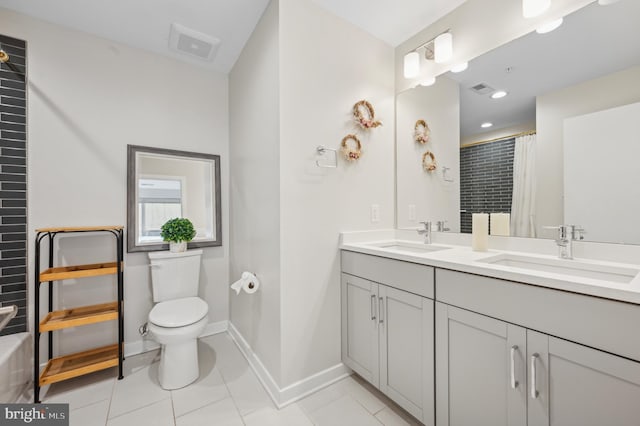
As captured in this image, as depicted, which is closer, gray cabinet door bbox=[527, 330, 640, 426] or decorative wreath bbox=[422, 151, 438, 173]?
gray cabinet door bbox=[527, 330, 640, 426]

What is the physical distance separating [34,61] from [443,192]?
3.07m

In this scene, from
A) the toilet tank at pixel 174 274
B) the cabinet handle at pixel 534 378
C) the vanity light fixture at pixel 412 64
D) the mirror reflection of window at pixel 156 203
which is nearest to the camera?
the cabinet handle at pixel 534 378

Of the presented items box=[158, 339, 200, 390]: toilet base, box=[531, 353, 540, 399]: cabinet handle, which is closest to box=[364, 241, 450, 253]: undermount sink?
box=[531, 353, 540, 399]: cabinet handle

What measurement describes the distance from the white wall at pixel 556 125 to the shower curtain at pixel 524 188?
0.03 meters

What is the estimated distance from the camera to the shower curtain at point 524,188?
147 cm

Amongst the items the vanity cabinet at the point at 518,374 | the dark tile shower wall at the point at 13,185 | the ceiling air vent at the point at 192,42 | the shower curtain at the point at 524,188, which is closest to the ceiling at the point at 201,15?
the ceiling air vent at the point at 192,42

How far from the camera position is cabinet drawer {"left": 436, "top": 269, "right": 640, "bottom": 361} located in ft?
2.61

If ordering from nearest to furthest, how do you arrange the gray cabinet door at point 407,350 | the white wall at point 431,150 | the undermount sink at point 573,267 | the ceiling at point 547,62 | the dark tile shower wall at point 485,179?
the undermount sink at point 573,267
the ceiling at point 547,62
the gray cabinet door at point 407,350
the dark tile shower wall at point 485,179
the white wall at point 431,150

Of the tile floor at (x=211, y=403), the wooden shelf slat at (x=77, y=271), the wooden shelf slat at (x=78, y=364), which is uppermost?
the wooden shelf slat at (x=77, y=271)

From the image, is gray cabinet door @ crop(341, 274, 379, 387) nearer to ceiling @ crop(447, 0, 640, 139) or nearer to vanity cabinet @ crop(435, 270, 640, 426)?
vanity cabinet @ crop(435, 270, 640, 426)

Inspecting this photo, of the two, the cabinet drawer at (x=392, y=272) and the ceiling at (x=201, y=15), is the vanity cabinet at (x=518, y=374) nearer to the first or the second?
the cabinet drawer at (x=392, y=272)

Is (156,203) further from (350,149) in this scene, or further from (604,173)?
(604,173)

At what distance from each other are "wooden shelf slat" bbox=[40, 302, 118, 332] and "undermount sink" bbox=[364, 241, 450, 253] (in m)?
1.95

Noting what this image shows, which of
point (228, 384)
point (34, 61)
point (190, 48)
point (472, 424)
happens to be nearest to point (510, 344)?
point (472, 424)
